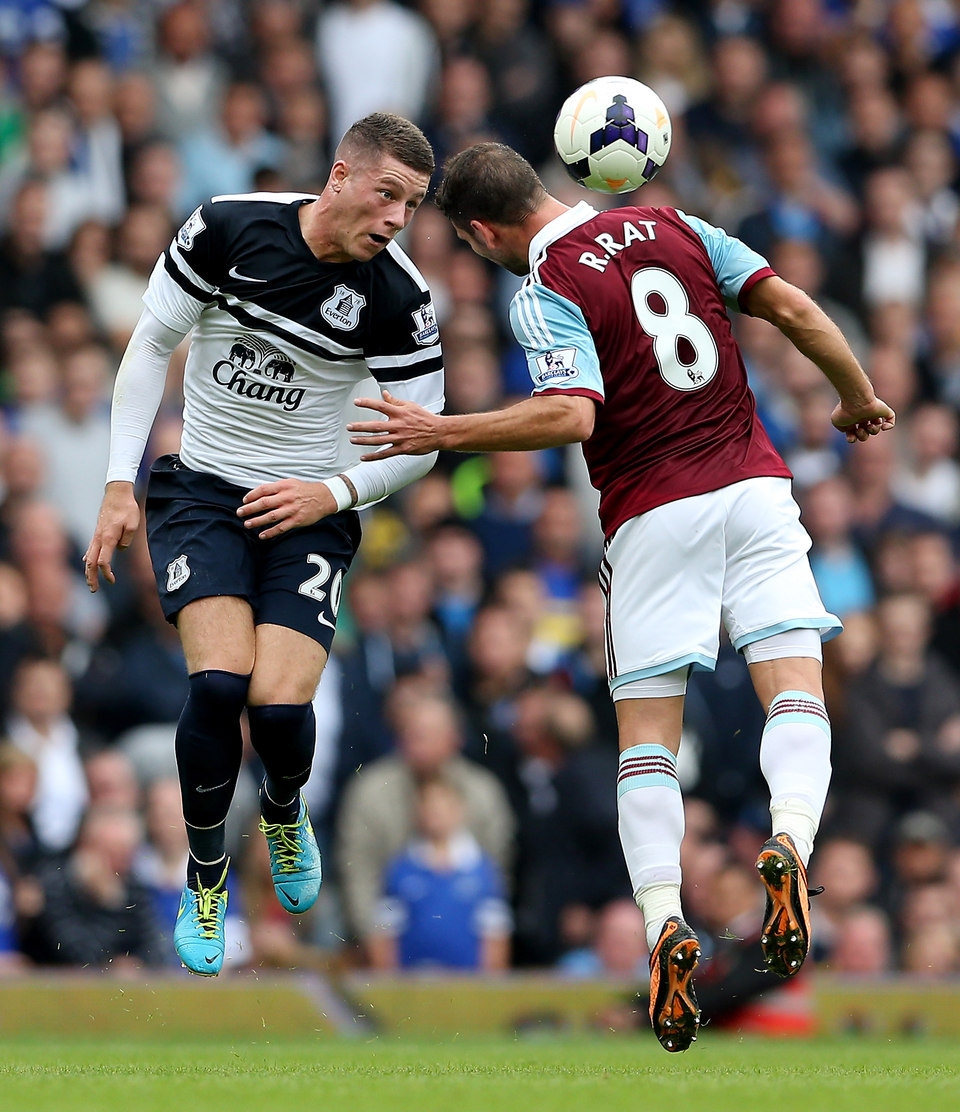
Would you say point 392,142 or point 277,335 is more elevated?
point 392,142

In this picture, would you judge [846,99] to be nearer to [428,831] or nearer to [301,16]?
[301,16]

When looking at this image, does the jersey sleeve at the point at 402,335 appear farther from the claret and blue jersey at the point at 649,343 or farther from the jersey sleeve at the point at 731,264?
the jersey sleeve at the point at 731,264

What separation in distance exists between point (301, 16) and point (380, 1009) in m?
7.34

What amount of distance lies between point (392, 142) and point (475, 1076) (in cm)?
333

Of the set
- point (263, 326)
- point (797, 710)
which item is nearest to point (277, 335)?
point (263, 326)

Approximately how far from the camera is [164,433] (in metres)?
10.2

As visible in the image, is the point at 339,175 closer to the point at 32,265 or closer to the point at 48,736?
the point at 48,736

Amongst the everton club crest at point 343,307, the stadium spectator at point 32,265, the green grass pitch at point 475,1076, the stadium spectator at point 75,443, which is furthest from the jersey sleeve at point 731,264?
the stadium spectator at point 32,265

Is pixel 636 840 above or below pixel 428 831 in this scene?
above

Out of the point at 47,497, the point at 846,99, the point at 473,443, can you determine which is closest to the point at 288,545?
the point at 473,443

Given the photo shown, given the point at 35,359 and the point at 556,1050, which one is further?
the point at 35,359

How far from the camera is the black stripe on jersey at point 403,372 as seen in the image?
24.0ft

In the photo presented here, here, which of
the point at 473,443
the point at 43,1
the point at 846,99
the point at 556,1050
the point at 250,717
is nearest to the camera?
the point at 473,443

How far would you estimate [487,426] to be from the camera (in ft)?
21.5
